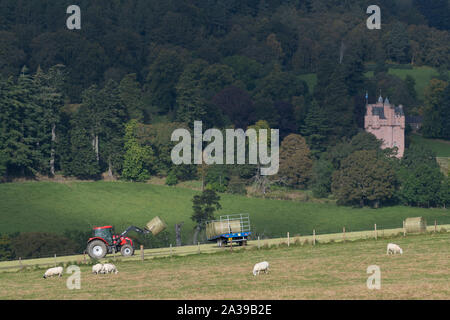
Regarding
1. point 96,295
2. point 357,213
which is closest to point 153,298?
point 96,295

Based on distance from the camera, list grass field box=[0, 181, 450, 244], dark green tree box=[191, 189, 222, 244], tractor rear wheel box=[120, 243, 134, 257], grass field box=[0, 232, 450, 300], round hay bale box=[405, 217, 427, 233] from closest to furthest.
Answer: grass field box=[0, 232, 450, 300] → tractor rear wheel box=[120, 243, 134, 257] → round hay bale box=[405, 217, 427, 233] → dark green tree box=[191, 189, 222, 244] → grass field box=[0, 181, 450, 244]

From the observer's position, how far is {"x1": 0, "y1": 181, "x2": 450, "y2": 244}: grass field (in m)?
138

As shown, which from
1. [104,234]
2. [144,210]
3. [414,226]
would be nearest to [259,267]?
[104,234]

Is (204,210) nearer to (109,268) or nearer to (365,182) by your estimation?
(365,182)

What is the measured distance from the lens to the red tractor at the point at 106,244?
224ft

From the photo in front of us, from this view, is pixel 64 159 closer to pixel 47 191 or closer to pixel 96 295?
pixel 47 191

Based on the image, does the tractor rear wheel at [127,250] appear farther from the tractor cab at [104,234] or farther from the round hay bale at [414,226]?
the round hay bale at [414,226]

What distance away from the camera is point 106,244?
68.5 metres

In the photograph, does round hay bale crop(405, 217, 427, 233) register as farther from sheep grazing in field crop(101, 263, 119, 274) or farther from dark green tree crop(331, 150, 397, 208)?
dark green tree crop(331, 150, 397, 208)

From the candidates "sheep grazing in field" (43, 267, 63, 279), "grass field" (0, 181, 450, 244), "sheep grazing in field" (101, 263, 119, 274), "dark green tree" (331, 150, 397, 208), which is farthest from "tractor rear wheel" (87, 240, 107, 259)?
"dark green tree" (331, 150, 397, 208)

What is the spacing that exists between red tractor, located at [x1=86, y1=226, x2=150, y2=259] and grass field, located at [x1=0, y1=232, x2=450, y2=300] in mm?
3949

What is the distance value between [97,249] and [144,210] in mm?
83849
